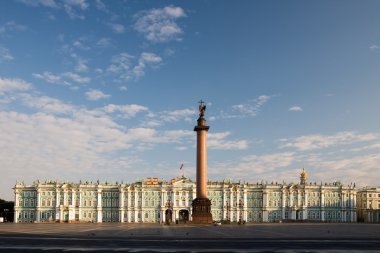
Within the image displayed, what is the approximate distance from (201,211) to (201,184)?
4.21 meters

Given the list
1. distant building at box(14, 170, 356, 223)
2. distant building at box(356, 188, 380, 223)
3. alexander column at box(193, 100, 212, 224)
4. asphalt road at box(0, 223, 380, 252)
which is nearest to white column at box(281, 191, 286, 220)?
distant building at box(14, 170, 356, 223)

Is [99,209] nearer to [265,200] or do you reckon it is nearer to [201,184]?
[265,200]

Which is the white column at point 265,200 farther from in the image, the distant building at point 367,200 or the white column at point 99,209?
the white column at point 99,209

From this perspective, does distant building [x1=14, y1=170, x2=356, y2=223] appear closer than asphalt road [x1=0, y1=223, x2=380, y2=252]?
No

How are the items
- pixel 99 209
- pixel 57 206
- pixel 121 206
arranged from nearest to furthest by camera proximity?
1. pixel 57 206
2. pixel 121 206
3. pixel 99 209

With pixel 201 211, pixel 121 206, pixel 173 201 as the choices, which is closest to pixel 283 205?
pixel 173 201

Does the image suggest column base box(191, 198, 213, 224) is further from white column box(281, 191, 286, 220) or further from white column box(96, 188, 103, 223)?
white column box(281, 191, 286, 220)

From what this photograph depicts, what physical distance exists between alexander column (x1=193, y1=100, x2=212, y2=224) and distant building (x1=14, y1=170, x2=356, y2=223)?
58.9 meters

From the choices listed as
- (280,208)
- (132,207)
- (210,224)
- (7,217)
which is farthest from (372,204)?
(7,217)

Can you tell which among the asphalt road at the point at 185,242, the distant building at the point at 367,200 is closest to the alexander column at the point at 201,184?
the asphalt road at the point at 185,242

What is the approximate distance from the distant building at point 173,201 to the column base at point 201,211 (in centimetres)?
5847

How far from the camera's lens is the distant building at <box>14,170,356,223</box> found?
128m

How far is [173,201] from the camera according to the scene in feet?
427

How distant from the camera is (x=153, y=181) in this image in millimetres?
133000
